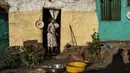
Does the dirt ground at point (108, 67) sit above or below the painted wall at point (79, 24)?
below

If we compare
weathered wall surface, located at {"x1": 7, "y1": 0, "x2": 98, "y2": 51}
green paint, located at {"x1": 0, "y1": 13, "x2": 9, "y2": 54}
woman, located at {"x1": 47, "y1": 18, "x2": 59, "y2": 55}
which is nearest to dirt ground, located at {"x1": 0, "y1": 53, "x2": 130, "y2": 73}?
woman, located at {"x1": 47, "y1": 18, "x2": 59, "y2": 55}

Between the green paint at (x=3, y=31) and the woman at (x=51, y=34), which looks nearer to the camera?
the green paint at (x=3, y=31)

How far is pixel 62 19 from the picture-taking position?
54.0ft

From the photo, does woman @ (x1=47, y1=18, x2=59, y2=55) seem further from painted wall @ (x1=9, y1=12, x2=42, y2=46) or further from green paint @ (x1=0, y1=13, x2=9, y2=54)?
green paint @ (x1=0, y1=13, x2=9, y2=54)

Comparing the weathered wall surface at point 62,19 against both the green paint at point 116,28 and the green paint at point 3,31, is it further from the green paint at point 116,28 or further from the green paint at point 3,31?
the green paint at point 116,28

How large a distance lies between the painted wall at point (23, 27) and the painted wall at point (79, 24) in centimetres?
121

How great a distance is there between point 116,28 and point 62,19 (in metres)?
2.70

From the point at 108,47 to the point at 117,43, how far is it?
1.23 m

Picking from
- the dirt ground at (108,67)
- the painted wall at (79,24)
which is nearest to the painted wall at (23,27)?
the painted wall at (79,24)

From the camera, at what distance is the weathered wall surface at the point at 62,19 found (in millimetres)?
16125

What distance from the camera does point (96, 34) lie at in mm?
16516

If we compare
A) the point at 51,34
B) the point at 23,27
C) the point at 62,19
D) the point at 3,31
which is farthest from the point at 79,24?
the point at 3,31

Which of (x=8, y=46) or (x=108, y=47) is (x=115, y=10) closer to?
(x=108, y=47)

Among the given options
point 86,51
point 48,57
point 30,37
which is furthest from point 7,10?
point 86,51
